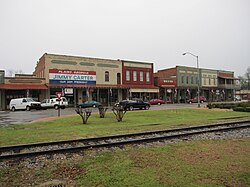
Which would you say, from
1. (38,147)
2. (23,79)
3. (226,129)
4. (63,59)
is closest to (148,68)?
(63,59)

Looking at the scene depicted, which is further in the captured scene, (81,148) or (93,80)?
(93,80)

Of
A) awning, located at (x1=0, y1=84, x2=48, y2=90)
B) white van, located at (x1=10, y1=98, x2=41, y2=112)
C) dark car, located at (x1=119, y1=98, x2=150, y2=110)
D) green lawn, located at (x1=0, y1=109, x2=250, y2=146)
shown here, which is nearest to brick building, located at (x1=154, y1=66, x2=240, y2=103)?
Result: dark car, located at (x1=119, y1=98, x2=150, y2=110)

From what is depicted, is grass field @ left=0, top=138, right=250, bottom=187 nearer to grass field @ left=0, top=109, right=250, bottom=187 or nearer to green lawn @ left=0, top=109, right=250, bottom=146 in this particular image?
grass field @ left=0, top=109, right=250, bottom=187

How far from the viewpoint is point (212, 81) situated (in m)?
67.9

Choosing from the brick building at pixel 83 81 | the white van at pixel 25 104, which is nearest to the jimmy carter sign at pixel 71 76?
the brick building at pixel 83 81

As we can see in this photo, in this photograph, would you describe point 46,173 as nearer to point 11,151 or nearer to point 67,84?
point 11,151

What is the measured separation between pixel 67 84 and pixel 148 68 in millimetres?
20006

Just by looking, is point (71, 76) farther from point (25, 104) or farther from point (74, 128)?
point (74, 128)

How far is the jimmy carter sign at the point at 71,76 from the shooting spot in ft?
127

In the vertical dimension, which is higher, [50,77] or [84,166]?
[50,77]

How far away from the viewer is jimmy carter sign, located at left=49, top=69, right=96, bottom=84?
38719 millimetres

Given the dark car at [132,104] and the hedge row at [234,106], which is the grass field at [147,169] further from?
the dark car at [132,104]

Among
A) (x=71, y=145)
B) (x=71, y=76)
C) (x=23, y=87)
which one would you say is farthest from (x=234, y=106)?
(x=23, y=87)

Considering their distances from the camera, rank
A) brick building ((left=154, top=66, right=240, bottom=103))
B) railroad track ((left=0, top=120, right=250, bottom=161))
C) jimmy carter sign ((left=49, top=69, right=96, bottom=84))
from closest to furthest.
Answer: railroad track ((left=0, top=120, right=250, bottom=161))
jimmy carter sign ((left=49, top=69, right=96, bottom=84))
brick building ((left=154, top=66, right=240, bottom=103))
